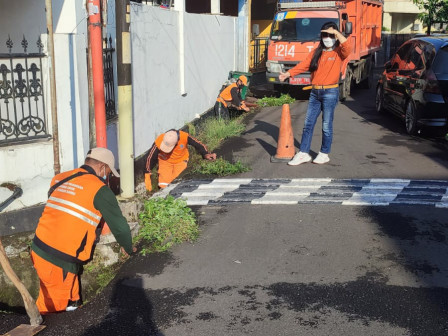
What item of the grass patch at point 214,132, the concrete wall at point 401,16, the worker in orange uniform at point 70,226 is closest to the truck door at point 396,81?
the grass patch at point 214,132

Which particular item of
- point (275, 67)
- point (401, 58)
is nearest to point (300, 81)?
point (275, 67)

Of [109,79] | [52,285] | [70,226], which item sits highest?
[109,79]

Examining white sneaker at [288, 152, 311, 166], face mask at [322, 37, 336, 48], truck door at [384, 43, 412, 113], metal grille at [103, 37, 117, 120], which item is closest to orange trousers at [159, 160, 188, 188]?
metal grille at [103, 37, 117, 120]

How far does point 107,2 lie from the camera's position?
741cm

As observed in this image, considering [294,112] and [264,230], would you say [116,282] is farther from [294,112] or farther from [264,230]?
[294,112]

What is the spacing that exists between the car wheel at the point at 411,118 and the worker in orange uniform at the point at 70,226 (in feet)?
23.8

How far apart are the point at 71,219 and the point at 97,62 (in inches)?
71.8

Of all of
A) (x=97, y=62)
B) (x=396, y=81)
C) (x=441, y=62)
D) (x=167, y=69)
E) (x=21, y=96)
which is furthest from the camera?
(x=396, y=81)

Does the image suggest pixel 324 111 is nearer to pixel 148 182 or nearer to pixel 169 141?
pixel 169 141

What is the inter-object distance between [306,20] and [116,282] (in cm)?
1252

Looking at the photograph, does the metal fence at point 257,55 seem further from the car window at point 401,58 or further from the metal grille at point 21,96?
the metal grille at point 21,96

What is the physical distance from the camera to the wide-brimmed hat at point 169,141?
8.02m

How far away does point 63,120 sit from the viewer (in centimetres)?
668

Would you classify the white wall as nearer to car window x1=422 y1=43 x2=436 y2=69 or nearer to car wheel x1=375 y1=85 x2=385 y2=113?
car wheel x1=375 y1=85 x2=385 y2=113
